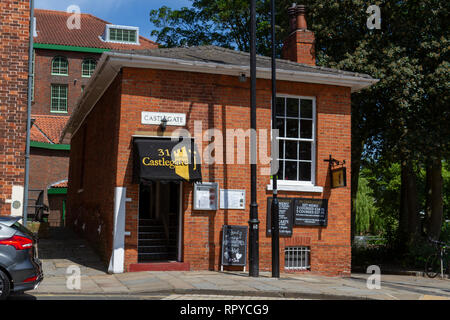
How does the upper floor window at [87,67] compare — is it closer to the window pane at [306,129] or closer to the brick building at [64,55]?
the brick building at [64,55]

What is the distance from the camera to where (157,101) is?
42.1 ft

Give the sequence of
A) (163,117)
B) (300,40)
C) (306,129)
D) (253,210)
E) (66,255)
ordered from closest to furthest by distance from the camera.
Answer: (253,210) → (163,117) → (66,255) → (306,129) → (300,40)

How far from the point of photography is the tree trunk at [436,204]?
20625mm

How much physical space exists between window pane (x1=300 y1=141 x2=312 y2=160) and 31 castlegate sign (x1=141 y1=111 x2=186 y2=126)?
3451 millimetres

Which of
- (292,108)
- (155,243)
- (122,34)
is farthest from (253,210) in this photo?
(122,34)

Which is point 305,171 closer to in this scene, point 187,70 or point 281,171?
point 281,171

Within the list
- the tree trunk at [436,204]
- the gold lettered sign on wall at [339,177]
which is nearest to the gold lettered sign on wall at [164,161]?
the gold lettered sign on wall at [339,177]

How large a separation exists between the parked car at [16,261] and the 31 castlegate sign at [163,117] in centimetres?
513

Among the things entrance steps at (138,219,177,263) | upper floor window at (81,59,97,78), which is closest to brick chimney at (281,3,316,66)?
entrance steps at (138,219,177,263)

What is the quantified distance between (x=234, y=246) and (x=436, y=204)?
11704 millimetres

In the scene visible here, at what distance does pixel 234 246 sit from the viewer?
12.9 meters
